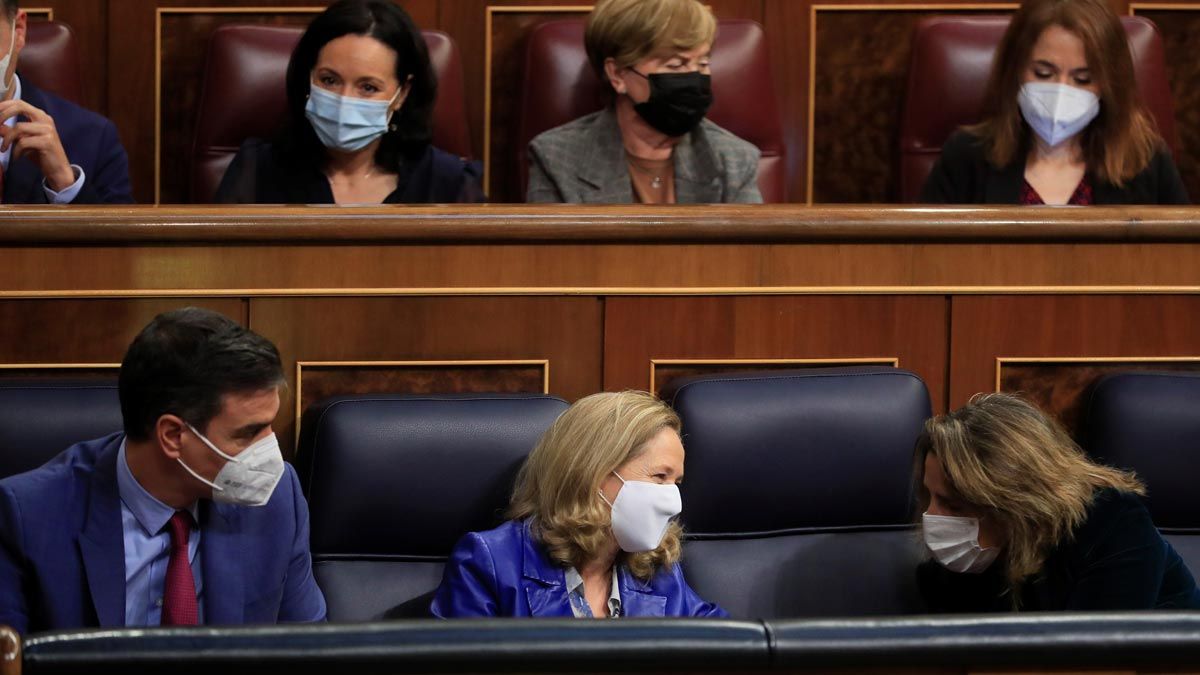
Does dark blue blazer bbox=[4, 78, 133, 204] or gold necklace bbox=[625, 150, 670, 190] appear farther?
gold necklace bbox=[625, 150, 670, 190]

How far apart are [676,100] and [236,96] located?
0.51m

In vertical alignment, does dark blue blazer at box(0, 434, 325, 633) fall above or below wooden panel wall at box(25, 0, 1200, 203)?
below

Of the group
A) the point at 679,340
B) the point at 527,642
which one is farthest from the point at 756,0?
the point at 527,642

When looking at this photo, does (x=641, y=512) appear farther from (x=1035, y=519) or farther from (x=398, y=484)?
(x=1035, y=519)

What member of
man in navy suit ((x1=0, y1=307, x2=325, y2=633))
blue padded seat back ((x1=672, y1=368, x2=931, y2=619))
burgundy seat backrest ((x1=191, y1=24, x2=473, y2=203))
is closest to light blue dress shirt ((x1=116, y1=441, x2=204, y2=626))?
man in navy suit ((x1=0, y1=307, x2=325, y2=633))

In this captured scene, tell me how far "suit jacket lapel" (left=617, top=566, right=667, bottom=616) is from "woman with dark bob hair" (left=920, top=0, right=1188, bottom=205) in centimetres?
74

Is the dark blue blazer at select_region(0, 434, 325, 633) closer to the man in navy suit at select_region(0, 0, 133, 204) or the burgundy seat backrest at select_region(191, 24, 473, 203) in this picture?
the man in navy suit at select_region(0, 0, 133, 204)

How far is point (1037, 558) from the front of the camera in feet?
4.24

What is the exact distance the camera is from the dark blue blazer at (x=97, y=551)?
1117 millimetres

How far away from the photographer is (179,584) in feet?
3.81

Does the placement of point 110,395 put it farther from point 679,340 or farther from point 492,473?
point 679,340

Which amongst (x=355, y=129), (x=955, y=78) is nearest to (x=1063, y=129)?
(x=955, y=78)

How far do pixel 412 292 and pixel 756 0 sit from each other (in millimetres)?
905

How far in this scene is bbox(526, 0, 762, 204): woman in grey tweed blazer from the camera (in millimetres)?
1815
